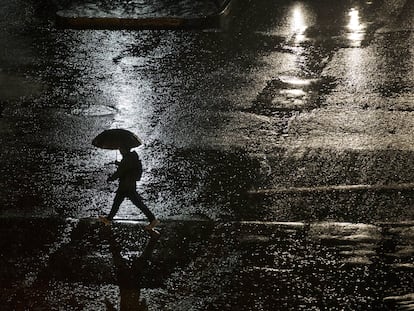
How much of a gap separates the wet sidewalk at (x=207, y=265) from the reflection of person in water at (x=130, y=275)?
12mm

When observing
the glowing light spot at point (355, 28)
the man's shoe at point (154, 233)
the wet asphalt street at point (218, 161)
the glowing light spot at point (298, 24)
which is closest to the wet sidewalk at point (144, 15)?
the wet asphalt street at point (218, 161)

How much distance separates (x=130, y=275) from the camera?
9.77 m

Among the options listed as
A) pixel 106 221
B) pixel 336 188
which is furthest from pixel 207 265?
pixel 336 188

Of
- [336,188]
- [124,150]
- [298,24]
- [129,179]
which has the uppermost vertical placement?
[124,150]

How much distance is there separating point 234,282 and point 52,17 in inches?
525

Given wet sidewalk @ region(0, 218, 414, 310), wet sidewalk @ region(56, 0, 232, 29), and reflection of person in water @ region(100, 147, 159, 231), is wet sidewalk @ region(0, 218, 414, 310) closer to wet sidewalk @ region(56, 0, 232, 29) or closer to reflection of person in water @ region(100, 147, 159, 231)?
reflection of person in water @ region(100, 147, 159, 231)

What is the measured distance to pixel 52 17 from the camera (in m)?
21.0

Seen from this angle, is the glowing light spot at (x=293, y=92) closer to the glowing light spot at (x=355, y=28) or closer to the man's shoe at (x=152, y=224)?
the glowing light spot at (x=355, y=28)

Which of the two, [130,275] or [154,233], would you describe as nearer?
[130,275]

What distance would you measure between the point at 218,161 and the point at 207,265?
322 cm

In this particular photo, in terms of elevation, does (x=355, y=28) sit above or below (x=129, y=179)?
below

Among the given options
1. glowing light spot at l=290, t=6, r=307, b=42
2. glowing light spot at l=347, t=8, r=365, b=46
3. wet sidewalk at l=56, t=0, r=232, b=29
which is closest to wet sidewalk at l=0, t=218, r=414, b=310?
glowing light spot at l=347, t=8, r=365, b=46

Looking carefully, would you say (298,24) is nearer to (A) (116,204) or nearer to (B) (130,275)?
(A) (116,204)

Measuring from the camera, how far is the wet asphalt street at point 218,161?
9539mm
